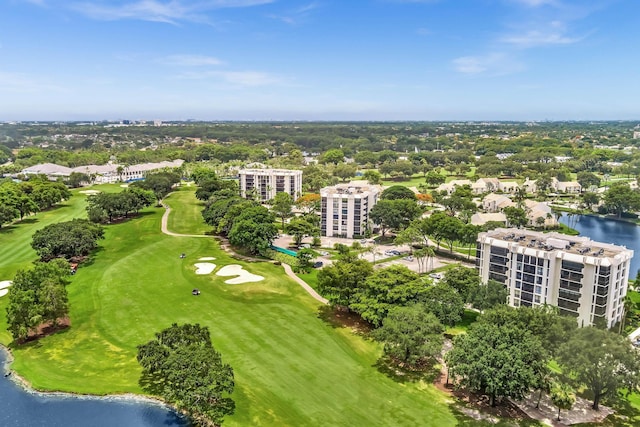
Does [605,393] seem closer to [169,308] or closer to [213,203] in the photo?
[169,308]

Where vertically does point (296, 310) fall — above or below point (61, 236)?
below

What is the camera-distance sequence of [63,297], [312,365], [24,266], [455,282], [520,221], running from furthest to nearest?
1. [520,221]
2. [24,266]
3. [455,282]
4. [63,297]
5. [312,365]

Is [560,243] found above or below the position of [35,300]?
above

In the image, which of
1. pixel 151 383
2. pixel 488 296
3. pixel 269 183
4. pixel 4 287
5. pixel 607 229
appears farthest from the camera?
pixel 269 183

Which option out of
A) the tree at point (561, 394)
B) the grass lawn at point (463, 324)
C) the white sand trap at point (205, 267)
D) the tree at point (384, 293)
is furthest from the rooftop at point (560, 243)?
the white sand trap at point (205, 267)

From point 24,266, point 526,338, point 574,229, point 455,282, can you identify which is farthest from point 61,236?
point 574,229

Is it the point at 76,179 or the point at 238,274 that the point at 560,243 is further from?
the point at 76,179

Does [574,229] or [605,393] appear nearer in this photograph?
[605,393]

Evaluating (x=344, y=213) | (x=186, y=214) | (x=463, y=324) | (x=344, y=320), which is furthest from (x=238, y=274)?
(x=186, y=214)

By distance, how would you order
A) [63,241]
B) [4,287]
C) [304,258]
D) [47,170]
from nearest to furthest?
[4,287] < [63,241] < [304,258] < [47,170]
